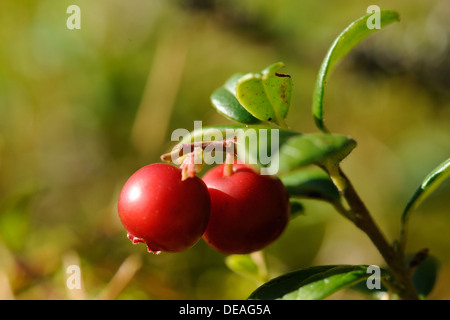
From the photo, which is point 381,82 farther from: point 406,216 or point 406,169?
point 406,216

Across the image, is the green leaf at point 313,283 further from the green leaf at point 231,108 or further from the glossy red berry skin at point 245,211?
the green leaf at point 231,108

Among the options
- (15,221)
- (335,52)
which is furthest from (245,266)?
(15,221)

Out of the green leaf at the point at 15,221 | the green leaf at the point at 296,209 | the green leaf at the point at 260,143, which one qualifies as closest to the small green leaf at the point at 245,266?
the green leaf at the point at 296,209

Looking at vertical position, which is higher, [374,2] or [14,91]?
[374,2]

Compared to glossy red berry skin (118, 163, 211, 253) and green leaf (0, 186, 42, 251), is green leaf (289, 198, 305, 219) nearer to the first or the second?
glossy red berry skin (118, 163, 211, 253)

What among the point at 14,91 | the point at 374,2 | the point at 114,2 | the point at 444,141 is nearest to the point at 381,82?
the point at 444,141

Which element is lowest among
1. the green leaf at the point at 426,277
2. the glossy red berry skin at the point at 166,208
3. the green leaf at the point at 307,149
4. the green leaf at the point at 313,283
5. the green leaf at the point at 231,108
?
the green leaf at the point at 426,277
